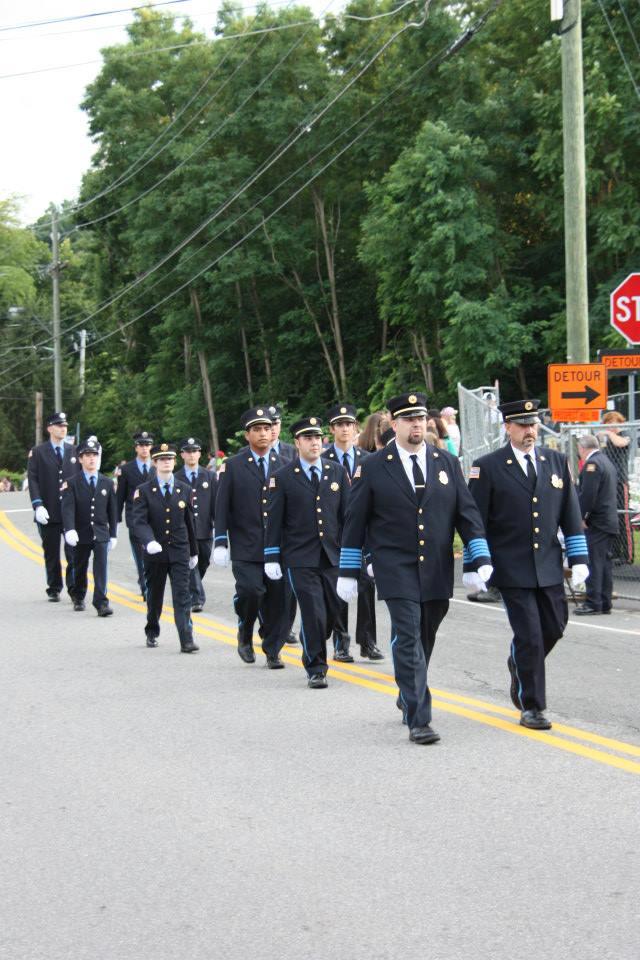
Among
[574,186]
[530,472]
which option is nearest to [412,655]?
[530,472]

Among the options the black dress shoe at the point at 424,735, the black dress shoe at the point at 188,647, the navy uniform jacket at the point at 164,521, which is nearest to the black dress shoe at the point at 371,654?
the black dress shoe at the point at 188,647

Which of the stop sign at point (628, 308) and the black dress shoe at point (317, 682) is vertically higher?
the stop sign at point (628, 308)

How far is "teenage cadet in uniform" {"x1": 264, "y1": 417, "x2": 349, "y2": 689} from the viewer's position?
9953 millimetres

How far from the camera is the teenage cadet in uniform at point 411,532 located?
25.1ft

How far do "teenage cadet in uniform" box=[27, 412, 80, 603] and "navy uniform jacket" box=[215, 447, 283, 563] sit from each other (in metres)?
6.00

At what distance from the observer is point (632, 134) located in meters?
31.4

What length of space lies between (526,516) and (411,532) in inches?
27.7

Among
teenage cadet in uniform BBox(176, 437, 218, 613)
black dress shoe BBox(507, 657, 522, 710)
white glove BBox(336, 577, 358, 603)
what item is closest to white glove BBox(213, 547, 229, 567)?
white glove BBox(336, 577, 358, 603)

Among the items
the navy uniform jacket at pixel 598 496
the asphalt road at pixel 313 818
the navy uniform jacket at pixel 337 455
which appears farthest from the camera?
the navy uniform jacket at pixel 598 496

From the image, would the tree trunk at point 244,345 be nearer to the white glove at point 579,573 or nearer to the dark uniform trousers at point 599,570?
the dark uniform trousers at point 599,570

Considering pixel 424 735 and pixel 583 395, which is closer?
pixel 424 735

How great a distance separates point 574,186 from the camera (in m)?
16.4

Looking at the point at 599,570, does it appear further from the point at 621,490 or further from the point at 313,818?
the point at 313,818

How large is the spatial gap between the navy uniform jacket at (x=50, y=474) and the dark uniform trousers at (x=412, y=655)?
9.70 m
